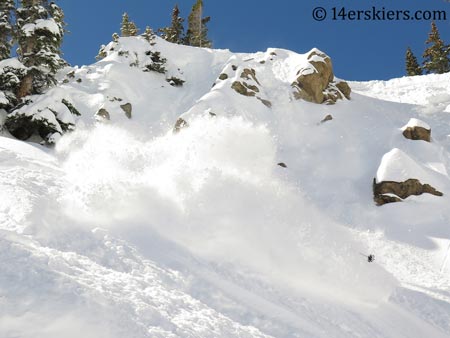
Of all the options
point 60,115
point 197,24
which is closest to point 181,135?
point 60,115

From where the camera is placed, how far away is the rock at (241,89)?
2609 cm

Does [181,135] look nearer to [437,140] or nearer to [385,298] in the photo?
[385,298]

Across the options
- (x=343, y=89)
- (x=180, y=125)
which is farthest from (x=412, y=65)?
(x=180, y=125)

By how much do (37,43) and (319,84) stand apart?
18894mm

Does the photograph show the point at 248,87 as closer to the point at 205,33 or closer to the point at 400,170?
the point at 400,170

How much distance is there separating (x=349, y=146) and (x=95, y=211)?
655 inches

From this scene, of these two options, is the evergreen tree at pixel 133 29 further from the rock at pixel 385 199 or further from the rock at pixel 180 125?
the rock at pixel 385 199

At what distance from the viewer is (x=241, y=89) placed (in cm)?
2631

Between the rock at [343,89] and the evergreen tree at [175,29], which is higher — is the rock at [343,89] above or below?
below

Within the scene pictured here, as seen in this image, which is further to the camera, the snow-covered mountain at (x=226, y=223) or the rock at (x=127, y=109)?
the rock at (x=127, y=109)

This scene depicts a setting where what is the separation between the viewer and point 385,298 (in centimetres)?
918

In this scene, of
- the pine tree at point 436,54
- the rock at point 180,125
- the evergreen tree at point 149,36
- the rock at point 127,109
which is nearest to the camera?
the rock at point 180,125

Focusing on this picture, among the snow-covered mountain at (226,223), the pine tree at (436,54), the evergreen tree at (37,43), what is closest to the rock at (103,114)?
the snow-covered mountain at (226,223)

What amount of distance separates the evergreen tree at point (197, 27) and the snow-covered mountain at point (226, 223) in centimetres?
2815
